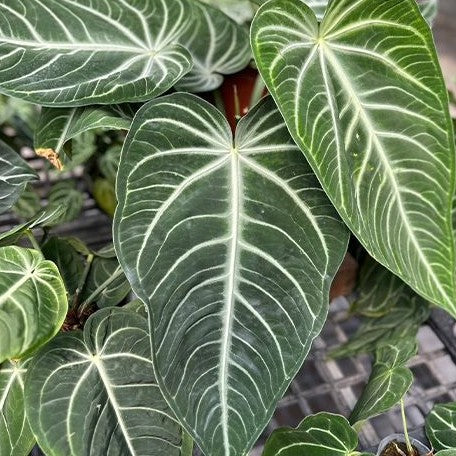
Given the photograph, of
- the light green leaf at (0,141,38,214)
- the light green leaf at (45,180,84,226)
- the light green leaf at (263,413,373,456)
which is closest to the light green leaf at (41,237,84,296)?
the light green leaf at (0,141,38,214)

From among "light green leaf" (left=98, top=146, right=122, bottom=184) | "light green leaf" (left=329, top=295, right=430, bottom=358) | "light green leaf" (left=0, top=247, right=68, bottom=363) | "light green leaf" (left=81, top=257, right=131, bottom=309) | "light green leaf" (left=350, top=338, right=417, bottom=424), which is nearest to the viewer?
"light green leaf" (left=0, top=247, right=68, bottom=363)

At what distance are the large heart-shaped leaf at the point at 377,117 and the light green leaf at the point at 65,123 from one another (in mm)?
228

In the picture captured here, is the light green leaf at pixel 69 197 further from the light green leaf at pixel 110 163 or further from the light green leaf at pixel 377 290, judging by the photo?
the light green leaf at pixel 377 290

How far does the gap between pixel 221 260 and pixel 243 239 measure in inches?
1.4

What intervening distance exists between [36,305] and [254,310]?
251mm

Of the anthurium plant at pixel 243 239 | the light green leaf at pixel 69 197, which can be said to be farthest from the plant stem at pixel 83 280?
the light green leaf at pixel 69 197

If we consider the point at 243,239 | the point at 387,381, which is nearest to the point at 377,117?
the point at 243,239

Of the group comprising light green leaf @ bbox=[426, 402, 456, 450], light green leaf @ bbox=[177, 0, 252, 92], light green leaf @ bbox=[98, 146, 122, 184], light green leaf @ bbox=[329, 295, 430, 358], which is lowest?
light green leaf @ bbox=[426, 402, 456, 450]

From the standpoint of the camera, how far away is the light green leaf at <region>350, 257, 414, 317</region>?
1.17m

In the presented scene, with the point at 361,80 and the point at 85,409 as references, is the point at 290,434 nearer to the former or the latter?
the point at 85,409

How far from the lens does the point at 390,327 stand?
1169 mm

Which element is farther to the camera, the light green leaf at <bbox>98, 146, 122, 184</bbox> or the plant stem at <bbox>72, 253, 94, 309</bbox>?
the light green leaf at <bbox>98, 146, 122, 184</bbox>

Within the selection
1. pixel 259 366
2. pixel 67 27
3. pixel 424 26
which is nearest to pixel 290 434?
pixel 259 366

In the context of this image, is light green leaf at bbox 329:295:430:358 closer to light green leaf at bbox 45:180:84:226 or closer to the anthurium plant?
the anthurium plant
